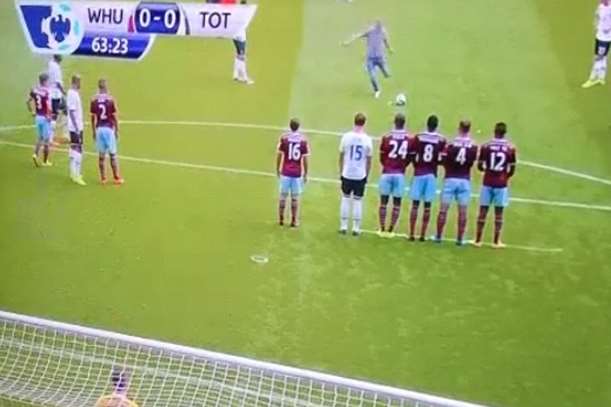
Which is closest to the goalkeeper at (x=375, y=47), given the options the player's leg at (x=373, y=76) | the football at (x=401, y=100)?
the player's leg at (x=373, y=76)

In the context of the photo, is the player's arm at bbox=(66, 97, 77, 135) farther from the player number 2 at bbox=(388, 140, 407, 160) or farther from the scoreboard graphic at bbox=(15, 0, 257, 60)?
the player number 2 at bbox=(388, 140, 407, 160)

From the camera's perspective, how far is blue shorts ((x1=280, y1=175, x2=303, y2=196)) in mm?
6641

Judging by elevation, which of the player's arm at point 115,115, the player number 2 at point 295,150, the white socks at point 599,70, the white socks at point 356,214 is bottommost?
the white socks at point 356,214

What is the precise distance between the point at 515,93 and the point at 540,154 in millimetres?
398

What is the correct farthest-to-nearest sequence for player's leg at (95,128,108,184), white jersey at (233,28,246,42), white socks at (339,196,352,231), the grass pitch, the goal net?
1. player's leg at (95,128,108,184)
2. white socks at (339,196,352,231)
3. white jersey at (233,28,246,42)
4. the grass pitch
5. the goal net

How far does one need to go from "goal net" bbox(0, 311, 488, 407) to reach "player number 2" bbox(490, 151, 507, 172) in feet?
5.68

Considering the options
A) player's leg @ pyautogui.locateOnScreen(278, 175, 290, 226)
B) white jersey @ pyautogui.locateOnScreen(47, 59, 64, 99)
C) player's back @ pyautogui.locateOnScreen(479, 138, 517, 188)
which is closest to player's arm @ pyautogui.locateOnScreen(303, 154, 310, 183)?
player's leg @ pyautogui.locateOnScreen(278, 175, 290, 226)

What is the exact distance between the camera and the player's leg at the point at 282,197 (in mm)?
6652

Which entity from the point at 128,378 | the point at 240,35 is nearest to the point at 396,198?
the point at 240,35

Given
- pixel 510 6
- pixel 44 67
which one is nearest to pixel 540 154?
pixel 510 6

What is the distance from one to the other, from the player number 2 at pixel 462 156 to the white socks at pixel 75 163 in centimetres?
240

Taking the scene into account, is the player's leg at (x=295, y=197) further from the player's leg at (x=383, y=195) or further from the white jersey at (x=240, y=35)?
the white jersey at (x=240, y=35)

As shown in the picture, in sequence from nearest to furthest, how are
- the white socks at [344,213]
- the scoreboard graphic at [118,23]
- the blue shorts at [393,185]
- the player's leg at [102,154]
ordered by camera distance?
the scoreboard graphic at [118,23] < the white socks at [344,213] < the blue shorts at [393,185] < the player's leg at [102,154]

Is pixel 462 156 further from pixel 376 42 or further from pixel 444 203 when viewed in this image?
pixel 376 42
